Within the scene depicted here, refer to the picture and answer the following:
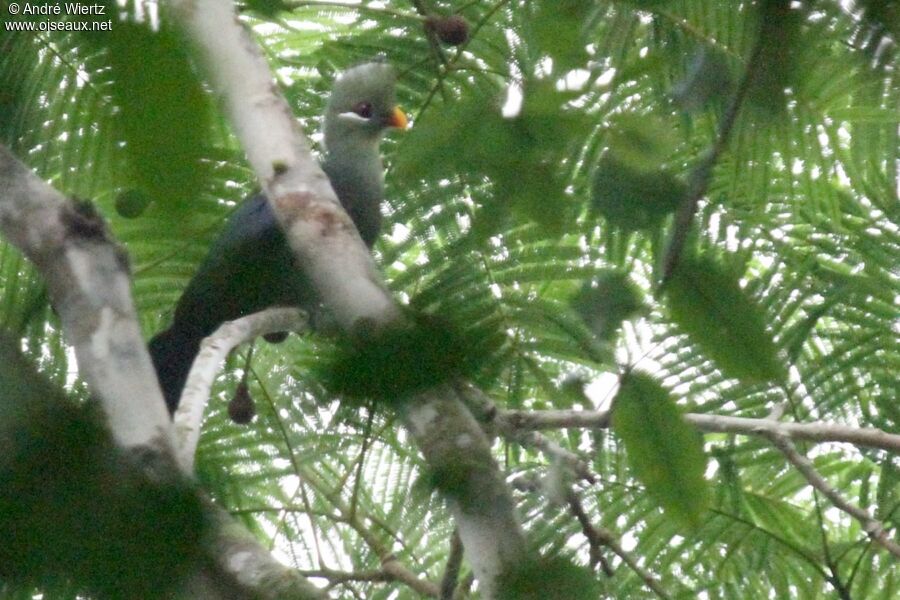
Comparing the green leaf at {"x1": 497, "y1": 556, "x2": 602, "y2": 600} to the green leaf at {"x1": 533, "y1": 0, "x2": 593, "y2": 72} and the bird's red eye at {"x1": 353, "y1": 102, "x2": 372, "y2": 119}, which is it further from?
the bird's red eye at {"x1": 353, "y1": 102, "x2": 372, "y2": 119}

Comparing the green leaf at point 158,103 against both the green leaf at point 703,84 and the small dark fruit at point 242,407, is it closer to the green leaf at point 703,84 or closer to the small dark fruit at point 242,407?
the green leaf at point 703,84

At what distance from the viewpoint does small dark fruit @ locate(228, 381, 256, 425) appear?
2.36m

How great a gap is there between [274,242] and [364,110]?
84.0 inches

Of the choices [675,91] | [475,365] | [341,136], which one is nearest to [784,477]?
[341,136]

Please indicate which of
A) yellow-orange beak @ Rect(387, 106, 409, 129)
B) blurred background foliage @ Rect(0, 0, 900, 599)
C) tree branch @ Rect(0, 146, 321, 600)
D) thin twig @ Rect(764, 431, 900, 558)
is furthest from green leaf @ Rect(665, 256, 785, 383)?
yellow-orange beak @ Rect(387, 106, 409, 129)

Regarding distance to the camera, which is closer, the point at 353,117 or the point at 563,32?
the point at 563,32

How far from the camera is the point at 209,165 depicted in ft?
1.67

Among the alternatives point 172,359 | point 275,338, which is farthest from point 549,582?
point 275,338

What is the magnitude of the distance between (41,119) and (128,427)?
40cm

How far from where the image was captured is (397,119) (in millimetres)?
3047

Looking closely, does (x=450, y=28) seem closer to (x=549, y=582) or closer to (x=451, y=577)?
(x=451, y=577)

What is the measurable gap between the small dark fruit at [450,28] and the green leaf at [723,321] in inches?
52.2

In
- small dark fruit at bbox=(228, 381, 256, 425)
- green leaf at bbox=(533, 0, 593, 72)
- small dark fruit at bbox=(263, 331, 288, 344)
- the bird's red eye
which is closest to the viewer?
green leaf at bbox=(533, 0, 593, 72)

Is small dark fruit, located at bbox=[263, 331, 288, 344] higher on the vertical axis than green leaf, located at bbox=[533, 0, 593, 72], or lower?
lower
